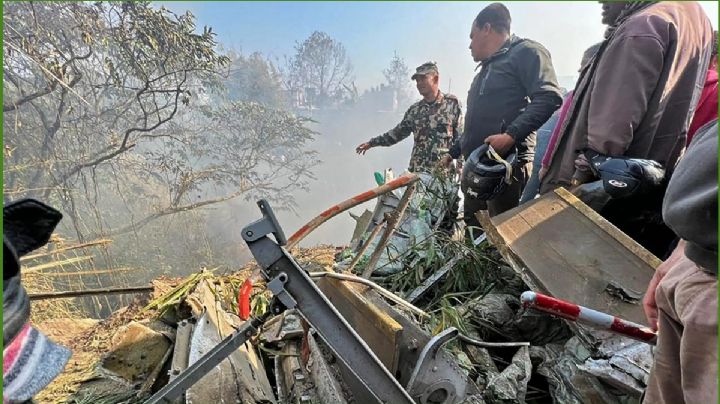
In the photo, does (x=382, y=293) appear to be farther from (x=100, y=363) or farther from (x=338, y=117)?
(x=338, y=117)

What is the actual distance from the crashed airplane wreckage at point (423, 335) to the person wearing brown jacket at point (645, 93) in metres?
0.35

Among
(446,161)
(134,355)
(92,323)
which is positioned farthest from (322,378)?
(92,323)

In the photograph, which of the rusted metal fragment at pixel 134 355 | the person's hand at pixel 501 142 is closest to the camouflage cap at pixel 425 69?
the person's hand at pixel 501 142

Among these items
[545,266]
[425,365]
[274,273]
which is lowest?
[545,266]

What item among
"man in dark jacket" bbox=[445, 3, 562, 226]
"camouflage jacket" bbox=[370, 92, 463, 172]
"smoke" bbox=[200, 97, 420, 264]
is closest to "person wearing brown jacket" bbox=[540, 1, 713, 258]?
"man in dark jacket" bbox=[445, 3, 562, 226]

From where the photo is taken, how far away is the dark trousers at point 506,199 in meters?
3.45

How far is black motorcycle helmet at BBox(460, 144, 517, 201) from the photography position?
2736mm

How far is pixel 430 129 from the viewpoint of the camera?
17.1 feet

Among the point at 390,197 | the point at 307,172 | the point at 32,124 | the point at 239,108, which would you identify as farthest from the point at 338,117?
the point at 390,197

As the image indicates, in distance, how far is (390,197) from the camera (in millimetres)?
3699

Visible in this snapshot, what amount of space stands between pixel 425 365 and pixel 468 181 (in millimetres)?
1626

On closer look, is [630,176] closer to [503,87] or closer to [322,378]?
[503,87]

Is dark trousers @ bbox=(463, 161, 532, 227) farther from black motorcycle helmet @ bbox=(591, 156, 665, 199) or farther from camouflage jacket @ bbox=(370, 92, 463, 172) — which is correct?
camouflage jacket @ bbox=(370, 92, 463, 172)

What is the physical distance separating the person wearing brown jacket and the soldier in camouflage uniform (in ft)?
9.07
